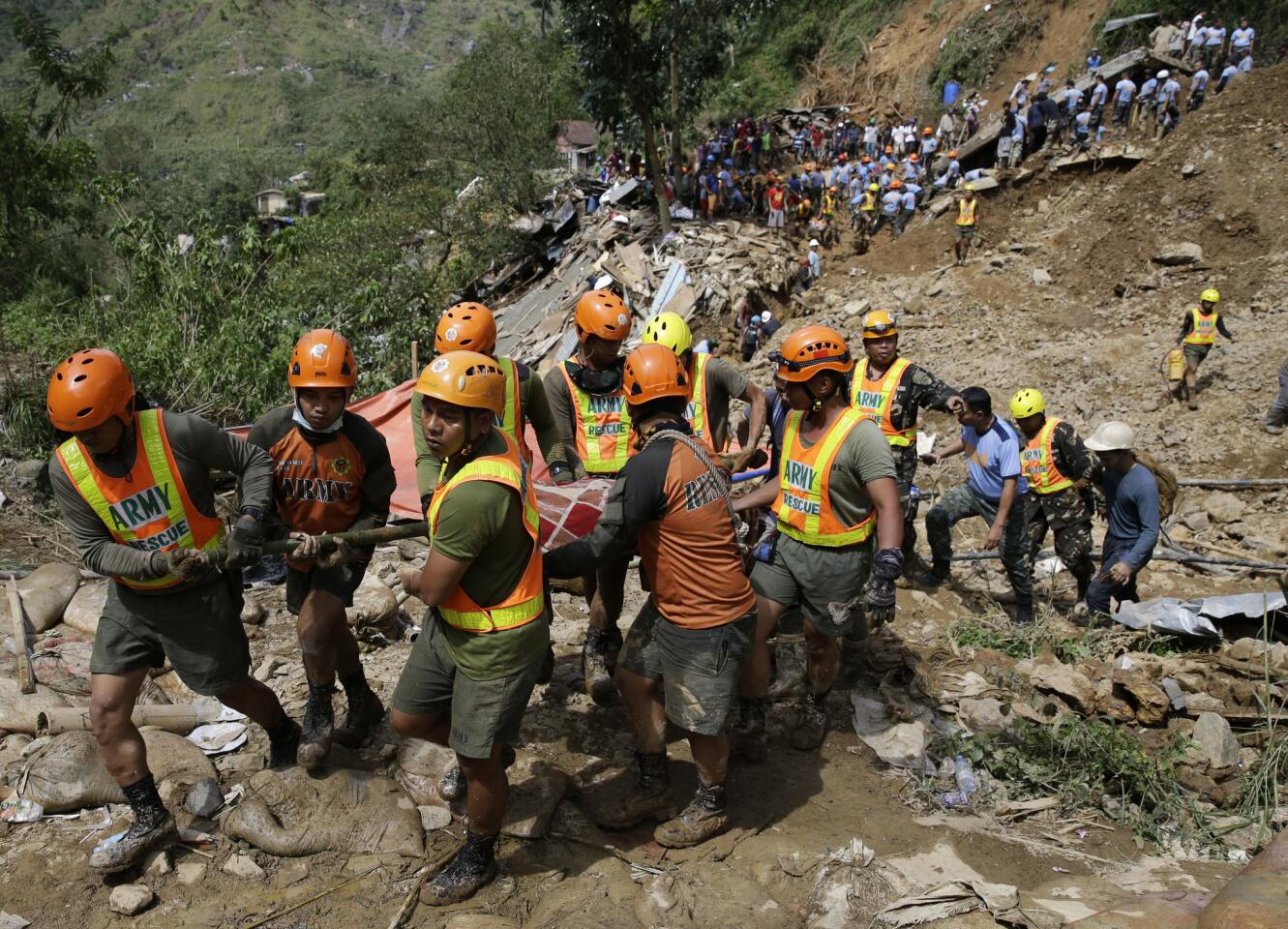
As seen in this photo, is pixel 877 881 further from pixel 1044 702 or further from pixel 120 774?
pixel 120 774

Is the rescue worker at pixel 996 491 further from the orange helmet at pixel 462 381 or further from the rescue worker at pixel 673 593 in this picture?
the orange helmet at pixel 462 381

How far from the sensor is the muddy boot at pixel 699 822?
11.1 ft

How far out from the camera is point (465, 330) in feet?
12.9

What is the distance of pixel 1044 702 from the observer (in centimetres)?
463

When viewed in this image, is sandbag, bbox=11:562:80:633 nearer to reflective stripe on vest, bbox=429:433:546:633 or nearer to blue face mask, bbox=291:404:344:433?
blue face mask, bbox=291:404:344:433

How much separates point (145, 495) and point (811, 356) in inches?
108

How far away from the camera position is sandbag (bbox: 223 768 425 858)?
3.36 metres

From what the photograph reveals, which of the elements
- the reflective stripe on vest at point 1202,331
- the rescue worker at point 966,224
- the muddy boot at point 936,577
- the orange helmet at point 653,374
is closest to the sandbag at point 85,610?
the orange helmet at point 653,374

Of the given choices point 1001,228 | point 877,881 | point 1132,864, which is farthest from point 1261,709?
point 1001,228

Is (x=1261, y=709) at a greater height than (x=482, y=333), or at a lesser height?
lesser

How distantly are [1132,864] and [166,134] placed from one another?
12393cm

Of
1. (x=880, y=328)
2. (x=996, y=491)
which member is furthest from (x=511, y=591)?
(x=996, y=491)

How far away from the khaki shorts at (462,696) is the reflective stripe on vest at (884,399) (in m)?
3.60

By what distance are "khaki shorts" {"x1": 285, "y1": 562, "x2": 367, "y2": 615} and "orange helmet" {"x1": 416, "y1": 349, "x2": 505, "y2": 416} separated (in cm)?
123
